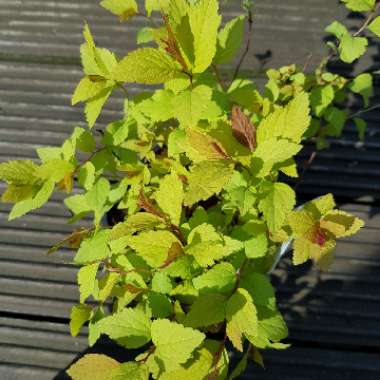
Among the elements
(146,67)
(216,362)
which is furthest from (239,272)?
(146,67)

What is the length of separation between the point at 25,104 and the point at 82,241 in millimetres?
619

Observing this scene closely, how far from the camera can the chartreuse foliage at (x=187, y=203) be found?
21.2 inches

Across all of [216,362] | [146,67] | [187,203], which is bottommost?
[216,362]

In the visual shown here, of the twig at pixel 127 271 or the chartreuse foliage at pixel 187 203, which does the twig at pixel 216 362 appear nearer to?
the chartreuse foliage at pixel 187 203

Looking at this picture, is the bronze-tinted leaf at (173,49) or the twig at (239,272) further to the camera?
the twig at (239,272)

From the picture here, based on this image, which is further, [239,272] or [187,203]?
[239,272]

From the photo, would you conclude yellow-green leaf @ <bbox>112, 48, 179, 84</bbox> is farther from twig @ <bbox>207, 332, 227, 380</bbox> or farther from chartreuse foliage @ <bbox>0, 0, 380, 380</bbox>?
twig @ <bbox>207, 332, 227, 380</bbox>

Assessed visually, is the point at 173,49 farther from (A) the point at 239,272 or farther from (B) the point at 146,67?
(A) the point at 239,272

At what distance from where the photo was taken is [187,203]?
1.70 feet

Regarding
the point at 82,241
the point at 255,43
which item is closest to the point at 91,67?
the point at 82,241

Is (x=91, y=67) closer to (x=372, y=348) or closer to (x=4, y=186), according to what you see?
(x=4, y=186)

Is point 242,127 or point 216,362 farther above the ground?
point 242,127

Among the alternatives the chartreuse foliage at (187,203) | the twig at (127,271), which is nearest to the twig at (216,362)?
the chartreuse foliage at (187,203)

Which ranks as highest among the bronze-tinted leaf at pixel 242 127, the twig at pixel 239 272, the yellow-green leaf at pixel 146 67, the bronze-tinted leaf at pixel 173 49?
the bronze-tinted leaf at pixel 173 49
